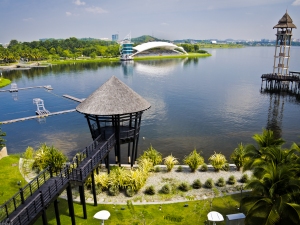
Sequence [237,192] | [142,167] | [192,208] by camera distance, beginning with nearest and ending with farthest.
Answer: [192,208]
[237,192]
[142,167]

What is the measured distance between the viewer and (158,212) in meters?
15.2

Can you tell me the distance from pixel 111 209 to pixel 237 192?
8.34 meters

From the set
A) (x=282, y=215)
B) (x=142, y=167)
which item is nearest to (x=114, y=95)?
(x=142, y=167)

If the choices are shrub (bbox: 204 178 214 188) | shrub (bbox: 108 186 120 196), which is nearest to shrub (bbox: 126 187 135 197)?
shrub (bbox: 108 186 120 196)

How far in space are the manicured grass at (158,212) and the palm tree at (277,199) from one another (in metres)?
3.85

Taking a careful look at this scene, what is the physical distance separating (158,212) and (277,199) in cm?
707

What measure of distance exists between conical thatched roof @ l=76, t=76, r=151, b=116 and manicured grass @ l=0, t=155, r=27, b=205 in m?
6.95

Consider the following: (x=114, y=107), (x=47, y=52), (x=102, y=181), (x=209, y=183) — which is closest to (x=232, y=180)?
(x=209, y=183)

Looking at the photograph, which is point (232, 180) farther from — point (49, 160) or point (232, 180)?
point (49, 160)

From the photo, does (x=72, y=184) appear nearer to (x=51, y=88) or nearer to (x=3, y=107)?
(x=3, y=107)

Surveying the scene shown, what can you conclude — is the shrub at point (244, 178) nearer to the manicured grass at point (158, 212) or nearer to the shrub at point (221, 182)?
the shrub at point (221, 182)

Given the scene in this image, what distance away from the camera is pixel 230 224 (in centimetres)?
1278

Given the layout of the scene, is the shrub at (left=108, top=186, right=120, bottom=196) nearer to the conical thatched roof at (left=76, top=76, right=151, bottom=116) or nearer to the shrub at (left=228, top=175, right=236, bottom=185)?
the conical thatched roof at (left=76, top=76, right=151, bottom=116)

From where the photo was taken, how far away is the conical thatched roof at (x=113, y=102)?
19.3 meters
